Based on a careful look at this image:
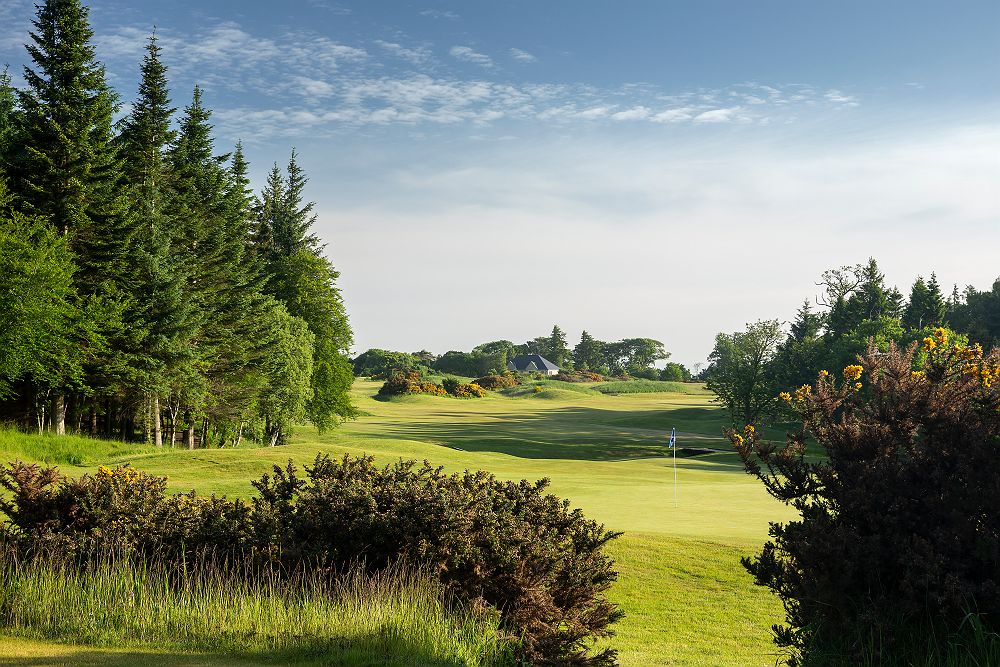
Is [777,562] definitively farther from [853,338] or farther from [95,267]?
[853,338]

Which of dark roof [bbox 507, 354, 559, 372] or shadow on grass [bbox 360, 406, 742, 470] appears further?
dark roof [bbox 507, 354, 559, 372]

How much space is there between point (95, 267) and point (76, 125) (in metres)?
5.59

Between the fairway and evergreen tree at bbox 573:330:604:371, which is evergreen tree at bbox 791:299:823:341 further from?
evergreen tree at bbox 573:330:604:371

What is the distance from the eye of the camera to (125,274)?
3538cm

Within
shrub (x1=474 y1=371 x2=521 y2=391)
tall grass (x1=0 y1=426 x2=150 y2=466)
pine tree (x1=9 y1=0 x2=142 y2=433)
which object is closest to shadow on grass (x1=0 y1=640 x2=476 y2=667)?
tall grass (x1=0 y1=426 x2=150 y2=466)

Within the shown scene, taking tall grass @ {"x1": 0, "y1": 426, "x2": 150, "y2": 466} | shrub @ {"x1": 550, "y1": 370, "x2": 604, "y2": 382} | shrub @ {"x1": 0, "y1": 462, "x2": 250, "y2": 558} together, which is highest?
shrub @ {"x1": 550, "y1": 370, "x2": 604, "y2": 382}

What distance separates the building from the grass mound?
2026cm

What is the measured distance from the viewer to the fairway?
12.7 metres

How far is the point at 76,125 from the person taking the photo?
32844 mm

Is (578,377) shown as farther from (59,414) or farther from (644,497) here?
(644,497)

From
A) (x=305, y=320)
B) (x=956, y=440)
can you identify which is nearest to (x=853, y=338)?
(x=305, y=320)

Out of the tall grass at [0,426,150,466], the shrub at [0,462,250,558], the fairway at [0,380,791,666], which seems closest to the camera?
the shrub at [0,462,250,558]

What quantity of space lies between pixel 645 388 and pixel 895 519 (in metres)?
107

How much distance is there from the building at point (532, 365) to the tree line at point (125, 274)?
85854 mm
